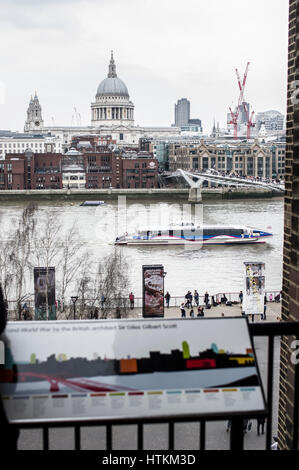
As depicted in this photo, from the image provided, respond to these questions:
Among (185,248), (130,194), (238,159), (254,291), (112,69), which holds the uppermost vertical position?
(112,69)

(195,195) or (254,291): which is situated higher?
(195,195)

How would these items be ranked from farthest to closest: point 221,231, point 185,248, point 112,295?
point 221,231 → point 185,248 → point 112,295

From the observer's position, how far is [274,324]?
2.74 feet

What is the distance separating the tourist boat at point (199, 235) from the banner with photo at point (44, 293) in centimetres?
732

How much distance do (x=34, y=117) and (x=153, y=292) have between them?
45490mm

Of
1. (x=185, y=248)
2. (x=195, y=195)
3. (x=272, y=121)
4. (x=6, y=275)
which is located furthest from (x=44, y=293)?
(x=272, y=121)

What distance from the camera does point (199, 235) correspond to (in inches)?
527

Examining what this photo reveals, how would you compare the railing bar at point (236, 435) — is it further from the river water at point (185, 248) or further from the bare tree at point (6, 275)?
the river water at point (185, 248)

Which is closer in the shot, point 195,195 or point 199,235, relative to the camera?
point 199,235

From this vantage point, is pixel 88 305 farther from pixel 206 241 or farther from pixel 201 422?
pixel 206 241

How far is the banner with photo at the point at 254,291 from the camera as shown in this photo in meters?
6.07

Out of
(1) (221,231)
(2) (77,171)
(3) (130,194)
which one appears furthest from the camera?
(2) (77,171)

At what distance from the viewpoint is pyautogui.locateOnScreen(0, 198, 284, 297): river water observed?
27.9ft

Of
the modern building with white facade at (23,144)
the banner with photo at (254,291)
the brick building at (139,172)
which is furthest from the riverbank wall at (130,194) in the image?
the banner with photo at (254,291)
